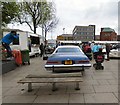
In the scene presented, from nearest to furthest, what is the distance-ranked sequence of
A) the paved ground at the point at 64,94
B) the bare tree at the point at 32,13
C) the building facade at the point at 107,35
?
the paved ground at the point at 64,94
the bare tree at the point at 32,13
the building facade at the point at 107,35

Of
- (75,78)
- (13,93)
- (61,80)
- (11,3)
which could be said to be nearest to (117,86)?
(75,78)

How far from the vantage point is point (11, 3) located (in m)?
24.3

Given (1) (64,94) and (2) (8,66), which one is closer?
(1) (64,94)

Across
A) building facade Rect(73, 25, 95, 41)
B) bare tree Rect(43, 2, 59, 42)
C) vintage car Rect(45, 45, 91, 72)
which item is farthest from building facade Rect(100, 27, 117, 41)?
vintage car Rect(45, 45, 91, 72)

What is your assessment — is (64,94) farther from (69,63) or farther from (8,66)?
(8,66)

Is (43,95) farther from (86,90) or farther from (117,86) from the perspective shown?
(117,86)

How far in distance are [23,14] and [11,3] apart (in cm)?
1626

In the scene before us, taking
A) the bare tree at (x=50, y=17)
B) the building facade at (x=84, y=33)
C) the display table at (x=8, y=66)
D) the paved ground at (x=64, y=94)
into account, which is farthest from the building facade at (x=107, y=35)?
the paved ground at (x=64, y=94)

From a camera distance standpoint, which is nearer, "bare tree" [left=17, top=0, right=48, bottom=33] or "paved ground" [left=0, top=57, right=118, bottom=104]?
"paved ground" [left=0, top=57, right=118, bottom=104]

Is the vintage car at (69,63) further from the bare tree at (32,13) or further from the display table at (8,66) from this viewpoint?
the bare tree at (32,13)

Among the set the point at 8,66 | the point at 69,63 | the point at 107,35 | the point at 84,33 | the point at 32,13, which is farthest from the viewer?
the point at 107,35

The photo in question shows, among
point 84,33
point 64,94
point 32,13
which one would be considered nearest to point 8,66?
point 64,94

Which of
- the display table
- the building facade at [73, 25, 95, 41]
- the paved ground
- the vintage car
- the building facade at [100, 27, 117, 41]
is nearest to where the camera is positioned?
the paved ground

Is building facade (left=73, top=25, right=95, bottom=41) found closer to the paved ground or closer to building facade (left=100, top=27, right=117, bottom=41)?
building facade (left=100, top=27, right=117, bottom=41)
